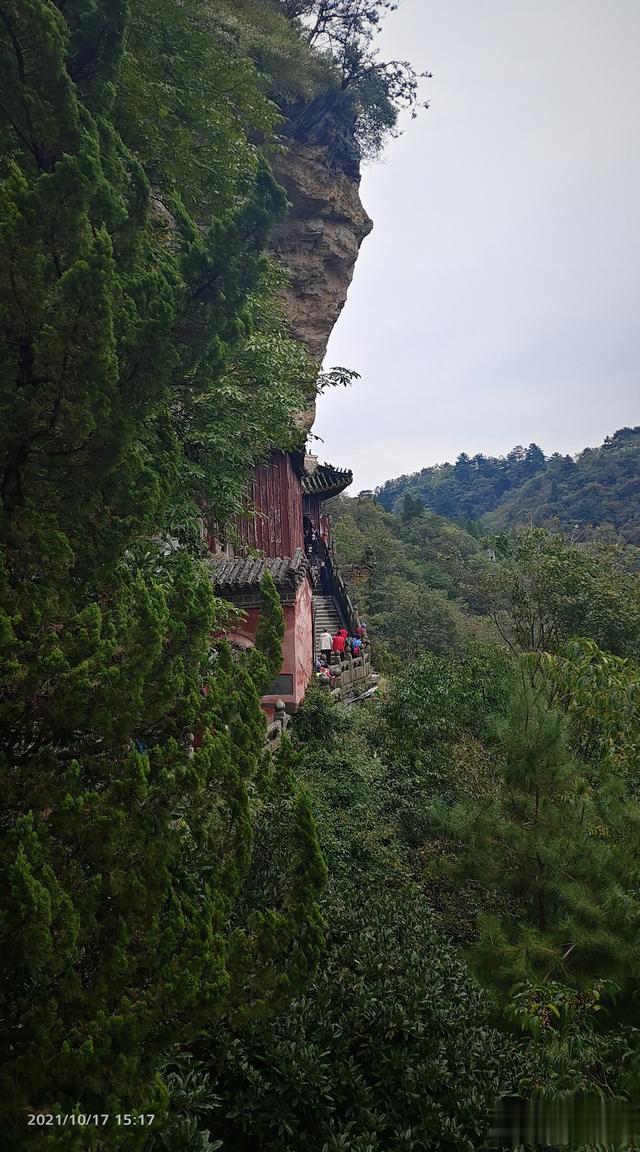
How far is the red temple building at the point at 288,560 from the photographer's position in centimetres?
1091

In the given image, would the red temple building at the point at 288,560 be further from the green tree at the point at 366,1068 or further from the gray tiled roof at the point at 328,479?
the green tree at the point at 366,1068

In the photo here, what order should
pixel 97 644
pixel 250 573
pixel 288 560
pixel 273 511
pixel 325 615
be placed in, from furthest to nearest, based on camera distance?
pixel 325 615
pixel 273 511
pixel 288 560
pixel 250 573
pixel 97 644

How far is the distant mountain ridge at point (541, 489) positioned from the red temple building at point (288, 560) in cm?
1453

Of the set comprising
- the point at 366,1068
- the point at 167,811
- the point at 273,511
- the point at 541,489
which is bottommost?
the point at 366,1068

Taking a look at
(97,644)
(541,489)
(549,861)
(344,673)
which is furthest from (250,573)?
(541,489)

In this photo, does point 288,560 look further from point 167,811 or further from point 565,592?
point 167,811

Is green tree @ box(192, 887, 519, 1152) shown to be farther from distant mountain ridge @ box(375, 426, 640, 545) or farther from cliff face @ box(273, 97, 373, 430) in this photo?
distant mountain ridge @ box(375, 426, 640, 545)

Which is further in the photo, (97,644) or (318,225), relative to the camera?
(318,225)

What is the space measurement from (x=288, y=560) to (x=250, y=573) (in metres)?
0.97

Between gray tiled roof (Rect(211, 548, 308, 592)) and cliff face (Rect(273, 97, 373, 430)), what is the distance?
8.83 meters

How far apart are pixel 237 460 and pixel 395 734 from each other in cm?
591

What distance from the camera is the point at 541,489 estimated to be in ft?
202
